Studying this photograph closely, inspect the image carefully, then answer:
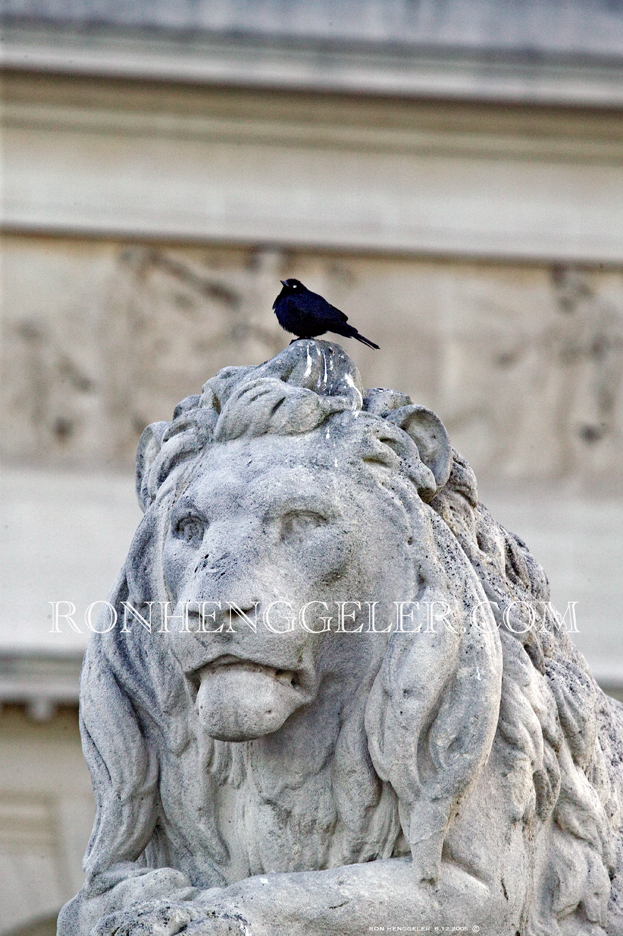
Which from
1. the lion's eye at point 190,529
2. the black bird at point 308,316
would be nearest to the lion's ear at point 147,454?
the lion's eye at point 190,529

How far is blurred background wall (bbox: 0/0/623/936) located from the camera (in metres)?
9.55

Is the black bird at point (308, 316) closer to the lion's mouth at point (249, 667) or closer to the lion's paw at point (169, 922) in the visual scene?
the lion's mouth at point (249, 667)

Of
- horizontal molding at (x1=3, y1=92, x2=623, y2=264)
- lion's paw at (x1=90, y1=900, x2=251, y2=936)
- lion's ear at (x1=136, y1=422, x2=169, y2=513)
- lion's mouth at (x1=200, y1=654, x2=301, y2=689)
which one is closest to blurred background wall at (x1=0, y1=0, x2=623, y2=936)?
horizontal molding at (x1=3, y1=92, x2=623, y2=264)

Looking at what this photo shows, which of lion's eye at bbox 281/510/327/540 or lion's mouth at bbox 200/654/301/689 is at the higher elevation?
lion's eye at bbox 281/510/327/540

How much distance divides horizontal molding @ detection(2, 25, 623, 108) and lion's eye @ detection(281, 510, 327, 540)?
6.83m

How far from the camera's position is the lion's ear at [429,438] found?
9.84 feet

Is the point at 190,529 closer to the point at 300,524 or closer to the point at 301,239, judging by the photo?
the point at 300,524

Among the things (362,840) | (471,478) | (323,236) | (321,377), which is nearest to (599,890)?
(362,840)

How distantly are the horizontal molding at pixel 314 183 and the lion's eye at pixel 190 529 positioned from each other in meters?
6.86

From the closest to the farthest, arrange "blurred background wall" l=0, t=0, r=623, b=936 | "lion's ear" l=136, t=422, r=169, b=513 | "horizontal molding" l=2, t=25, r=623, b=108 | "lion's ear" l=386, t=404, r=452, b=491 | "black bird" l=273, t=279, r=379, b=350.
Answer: "lion's ear" l=386, t=404, r=452, b=491 < "lion's ear" l=136, t=422, r=169, b=513 < "black bird" l=273, t=279, r=379, b=350 < "horizontal molding" l=2, t=25, r=623, b=108 < "blurred background wall" l=0, t=0, r=623, b=936

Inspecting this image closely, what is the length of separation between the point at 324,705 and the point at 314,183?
7.06 metres

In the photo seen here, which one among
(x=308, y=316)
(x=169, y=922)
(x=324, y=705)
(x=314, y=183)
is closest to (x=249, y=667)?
(x=324, y=705)

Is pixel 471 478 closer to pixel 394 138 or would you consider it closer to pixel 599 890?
pixel 599 890

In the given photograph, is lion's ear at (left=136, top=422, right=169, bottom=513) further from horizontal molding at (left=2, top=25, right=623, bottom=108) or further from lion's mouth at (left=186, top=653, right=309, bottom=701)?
horizontal molding at (left=2, top=25, right=623, bottom=108)
